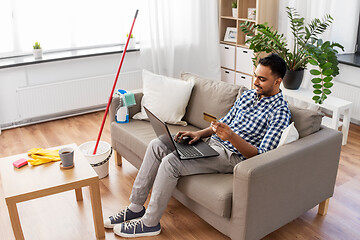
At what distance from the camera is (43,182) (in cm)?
204

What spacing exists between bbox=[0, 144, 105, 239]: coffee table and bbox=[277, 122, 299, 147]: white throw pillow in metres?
1.03

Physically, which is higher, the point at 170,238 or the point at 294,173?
the point at 294,173

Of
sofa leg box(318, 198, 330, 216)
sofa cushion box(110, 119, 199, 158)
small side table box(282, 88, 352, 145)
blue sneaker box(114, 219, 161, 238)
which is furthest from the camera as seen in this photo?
small side table box(282, 88, 352, 145)

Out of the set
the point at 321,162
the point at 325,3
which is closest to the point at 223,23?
the point at 325,3

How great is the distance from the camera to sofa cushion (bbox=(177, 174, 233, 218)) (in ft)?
6.31

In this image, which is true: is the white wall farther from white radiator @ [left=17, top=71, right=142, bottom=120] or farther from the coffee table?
the coffee table

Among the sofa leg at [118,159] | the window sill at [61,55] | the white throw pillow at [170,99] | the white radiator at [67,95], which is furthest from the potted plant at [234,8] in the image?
the sofa leg at [118,159]

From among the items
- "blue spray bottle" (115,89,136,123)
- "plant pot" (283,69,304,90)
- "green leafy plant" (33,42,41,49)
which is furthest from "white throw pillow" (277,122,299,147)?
"green leafy plant" (33,42,41,49)

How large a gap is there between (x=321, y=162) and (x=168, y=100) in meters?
1.17

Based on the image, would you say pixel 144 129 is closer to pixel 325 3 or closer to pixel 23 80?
pixel 23 80

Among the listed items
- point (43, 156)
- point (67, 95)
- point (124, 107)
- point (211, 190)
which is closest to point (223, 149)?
point (211, 190)

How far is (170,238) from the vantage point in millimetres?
2213

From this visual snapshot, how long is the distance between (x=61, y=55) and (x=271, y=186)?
2.85 meters

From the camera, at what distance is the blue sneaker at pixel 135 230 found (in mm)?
2203
